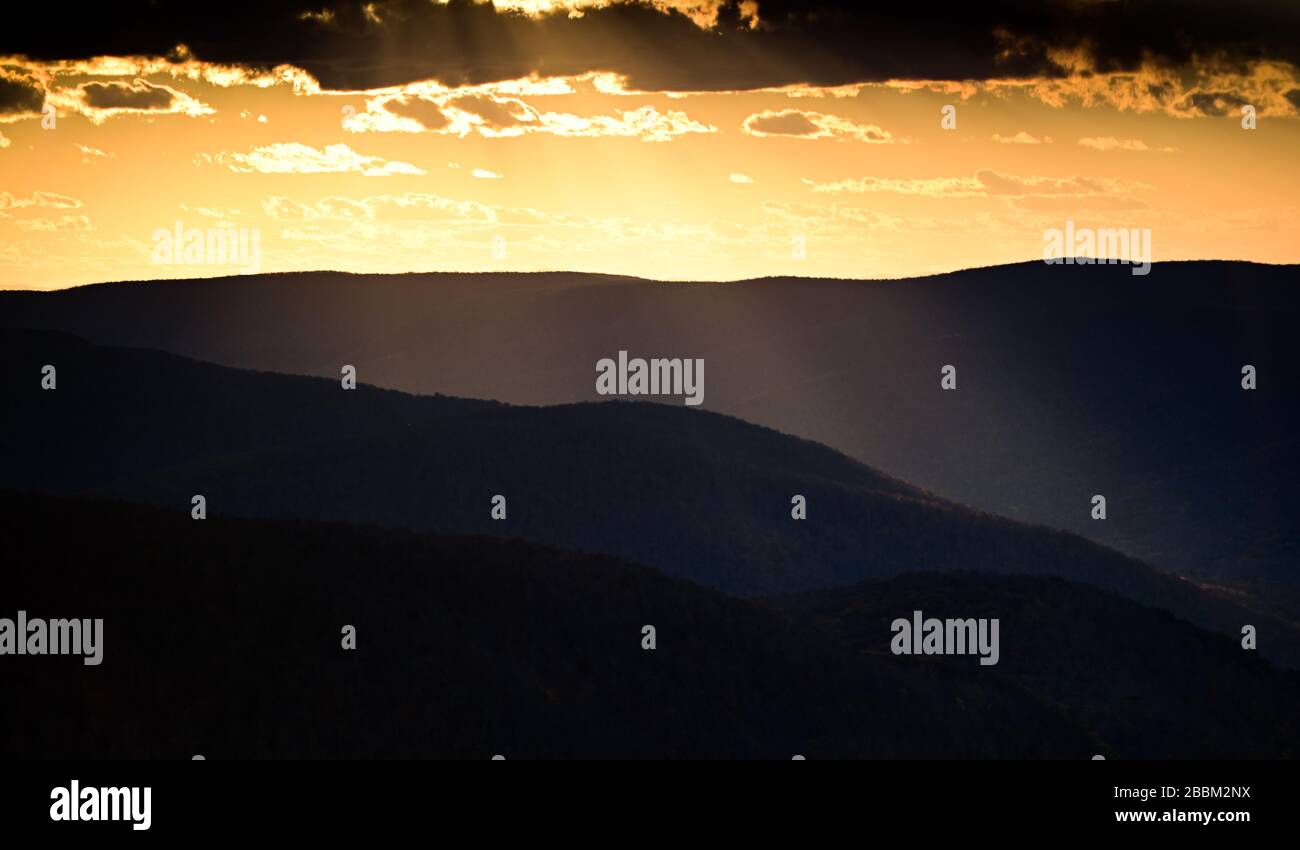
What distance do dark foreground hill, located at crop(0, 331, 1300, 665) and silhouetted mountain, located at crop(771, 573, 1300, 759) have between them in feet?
74.2

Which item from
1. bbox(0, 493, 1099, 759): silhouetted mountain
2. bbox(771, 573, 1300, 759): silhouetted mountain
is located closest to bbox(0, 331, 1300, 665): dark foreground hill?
bbox(771, 573, 1300, 759): silhouetted mountain

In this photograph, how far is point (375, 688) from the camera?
137ft

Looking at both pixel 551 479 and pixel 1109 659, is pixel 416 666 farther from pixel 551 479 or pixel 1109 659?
pixel 551 479

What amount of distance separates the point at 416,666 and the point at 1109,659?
89.9 ft

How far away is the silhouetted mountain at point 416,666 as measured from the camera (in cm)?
3875

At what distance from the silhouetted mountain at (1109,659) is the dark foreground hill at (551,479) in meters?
22.6

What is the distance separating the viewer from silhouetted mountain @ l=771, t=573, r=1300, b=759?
175 feet

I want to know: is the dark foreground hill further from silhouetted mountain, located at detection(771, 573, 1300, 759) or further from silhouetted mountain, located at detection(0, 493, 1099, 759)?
silhouetted mountain, located at detection(0, 493, 1099, 759)

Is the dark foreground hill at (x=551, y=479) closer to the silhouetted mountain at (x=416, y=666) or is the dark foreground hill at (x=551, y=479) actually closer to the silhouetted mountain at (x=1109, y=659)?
the silhouetted mountain at (x=1109, y=659)

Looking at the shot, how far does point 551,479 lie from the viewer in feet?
319

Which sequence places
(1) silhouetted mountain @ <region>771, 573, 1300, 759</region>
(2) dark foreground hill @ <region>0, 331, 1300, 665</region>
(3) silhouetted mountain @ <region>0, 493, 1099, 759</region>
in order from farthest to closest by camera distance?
(2) dark foreground hill @ <region>0, 331, 1300, 665</region>
(1) silhouetted mountain @ <region>771, 573, 1300, 759</region>
(3) silhouetted mountain @ <region>0, 493, 1099, 759</region>
